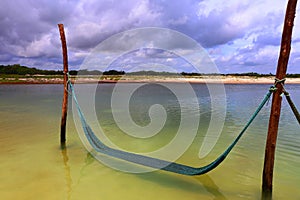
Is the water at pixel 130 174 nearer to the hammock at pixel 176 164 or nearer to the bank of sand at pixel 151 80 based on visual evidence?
the hammock at pixel 176 164

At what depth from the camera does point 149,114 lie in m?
11.3

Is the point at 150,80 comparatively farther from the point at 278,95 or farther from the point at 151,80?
the point at 278,95

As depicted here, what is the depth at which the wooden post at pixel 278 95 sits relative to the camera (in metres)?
3.18

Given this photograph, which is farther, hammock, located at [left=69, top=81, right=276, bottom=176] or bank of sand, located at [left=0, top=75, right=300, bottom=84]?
bank of sand, located at [left=0, top=75, right=300, bottom=84]

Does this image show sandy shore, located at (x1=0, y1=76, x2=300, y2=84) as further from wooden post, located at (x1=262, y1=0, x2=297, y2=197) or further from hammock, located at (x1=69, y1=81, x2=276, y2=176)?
wooden post, located at (x1=262, y1=0, x2=297, y2=197)

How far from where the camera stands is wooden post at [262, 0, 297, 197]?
3.18 meters

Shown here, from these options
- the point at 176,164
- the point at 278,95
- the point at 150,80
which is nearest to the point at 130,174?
the point at 176,164

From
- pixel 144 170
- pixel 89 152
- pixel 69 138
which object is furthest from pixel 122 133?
pixel 144 170

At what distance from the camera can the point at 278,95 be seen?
3.32 metres

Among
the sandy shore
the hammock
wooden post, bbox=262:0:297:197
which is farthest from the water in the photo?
the sandy shore

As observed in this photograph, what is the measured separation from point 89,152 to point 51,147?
1.02m

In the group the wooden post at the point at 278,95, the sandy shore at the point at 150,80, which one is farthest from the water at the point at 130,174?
the sandy shore at the point at 150,80

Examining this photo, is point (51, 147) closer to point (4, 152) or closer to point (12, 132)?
point (4, 152)

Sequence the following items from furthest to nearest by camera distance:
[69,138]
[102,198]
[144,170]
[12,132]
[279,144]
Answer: [12,132]
[69,138]
[279,144]
[144,170]
[102,198]
